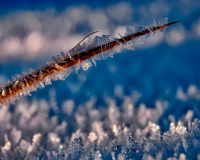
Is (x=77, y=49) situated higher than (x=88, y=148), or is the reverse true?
(x=77, y=49)

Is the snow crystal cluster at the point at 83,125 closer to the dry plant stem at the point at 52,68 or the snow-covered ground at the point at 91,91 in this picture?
the snow-covered ground at the point at 91,91

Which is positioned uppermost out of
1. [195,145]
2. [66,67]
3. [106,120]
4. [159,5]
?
[159,5]

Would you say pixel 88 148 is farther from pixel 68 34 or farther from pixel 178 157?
pixel 68 34

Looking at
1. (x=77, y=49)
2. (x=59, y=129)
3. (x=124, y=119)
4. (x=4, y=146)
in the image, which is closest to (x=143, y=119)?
(x=124, y=119)

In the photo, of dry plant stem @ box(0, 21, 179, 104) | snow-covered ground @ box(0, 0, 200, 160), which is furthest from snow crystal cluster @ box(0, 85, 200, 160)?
dry plant stem @ box(0, 21, 179, 104)

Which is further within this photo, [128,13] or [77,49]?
[128,13]

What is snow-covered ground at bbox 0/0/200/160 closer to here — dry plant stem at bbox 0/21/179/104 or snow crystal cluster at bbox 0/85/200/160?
snow crystal cluster at bbox 0/85/200/160
